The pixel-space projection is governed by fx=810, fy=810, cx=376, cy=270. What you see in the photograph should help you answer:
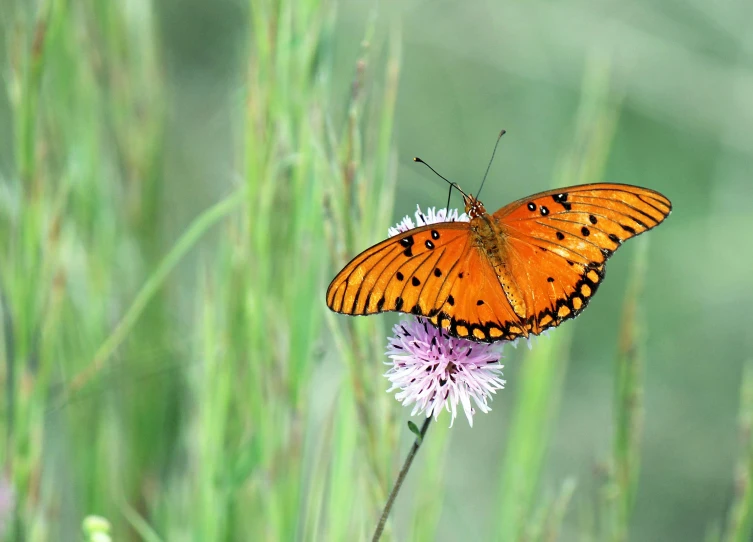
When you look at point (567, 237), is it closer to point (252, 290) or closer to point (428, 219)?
point (428, 219)

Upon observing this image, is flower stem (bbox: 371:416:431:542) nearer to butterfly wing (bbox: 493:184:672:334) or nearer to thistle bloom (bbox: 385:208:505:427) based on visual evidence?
thistle bloom (bbox: 385:208:505:427)

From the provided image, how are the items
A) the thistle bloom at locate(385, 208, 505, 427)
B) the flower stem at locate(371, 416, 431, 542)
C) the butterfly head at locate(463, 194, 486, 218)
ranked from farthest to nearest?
1. the butterfly head at locate(463, 194, 486, 218)
2. the thistle bloom at locate(385, 208, 505, 427)
3. the flower stem at locate(371, 416, 431, 542)

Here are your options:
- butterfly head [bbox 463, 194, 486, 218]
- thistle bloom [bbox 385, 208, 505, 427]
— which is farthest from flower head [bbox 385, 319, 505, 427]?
butterfly head [bbox 463, 194, 486, 218]

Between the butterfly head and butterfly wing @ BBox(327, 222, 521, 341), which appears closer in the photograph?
butterfly wing @ BBox(327, 222, 521, 341)

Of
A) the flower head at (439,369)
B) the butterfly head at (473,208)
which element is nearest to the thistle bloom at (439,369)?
the flower head at (439,369)

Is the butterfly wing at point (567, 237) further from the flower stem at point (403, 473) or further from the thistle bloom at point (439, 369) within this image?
the flower stem at point (403, 473)

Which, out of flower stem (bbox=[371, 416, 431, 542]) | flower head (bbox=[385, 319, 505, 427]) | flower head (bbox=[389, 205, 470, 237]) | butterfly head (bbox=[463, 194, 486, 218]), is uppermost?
butterfly head (bbox=[463, 194, 486, 218])

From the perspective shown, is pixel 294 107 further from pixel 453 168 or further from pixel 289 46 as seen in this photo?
pixel 453 168
